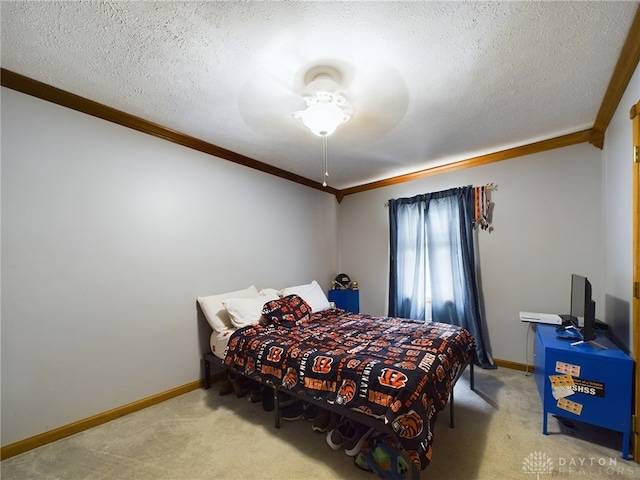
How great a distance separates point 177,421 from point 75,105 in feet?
8.44

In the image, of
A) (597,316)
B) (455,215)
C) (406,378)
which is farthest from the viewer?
(455,215)

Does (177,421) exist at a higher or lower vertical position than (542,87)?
lower

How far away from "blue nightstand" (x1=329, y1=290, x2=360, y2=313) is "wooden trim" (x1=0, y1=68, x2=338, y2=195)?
2167mm

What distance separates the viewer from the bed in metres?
1.42

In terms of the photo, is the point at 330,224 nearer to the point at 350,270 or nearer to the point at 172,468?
the point at 350,270

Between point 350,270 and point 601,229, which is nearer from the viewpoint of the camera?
point 601,229

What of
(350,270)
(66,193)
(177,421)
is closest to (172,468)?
(177,421)

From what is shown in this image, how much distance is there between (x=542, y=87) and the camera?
194 centimetres

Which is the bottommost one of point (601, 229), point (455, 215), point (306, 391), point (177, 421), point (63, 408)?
point (177, 421)

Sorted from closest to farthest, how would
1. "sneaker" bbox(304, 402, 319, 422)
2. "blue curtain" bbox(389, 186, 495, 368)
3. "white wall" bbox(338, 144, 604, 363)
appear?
"sneaker" bbox(304, 402, 319, 422)
"white wall" bbox(338, 144, 604, 363)
"blue curtain" bbox(389, 186, 495, 368)

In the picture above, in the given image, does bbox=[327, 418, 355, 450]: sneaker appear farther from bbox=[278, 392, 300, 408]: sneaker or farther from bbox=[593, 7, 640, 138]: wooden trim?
bbox=[593, 7, 640, 138]: wooden trim

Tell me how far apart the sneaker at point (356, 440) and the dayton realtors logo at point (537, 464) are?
933 millimetres

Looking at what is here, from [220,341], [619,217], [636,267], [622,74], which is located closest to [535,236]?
[619,217]

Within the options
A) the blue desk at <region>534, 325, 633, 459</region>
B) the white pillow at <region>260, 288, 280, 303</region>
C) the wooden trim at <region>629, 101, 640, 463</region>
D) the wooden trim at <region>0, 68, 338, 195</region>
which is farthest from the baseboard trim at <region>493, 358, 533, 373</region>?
the wooden trim at <region>0, 68, 338, 195</region>
